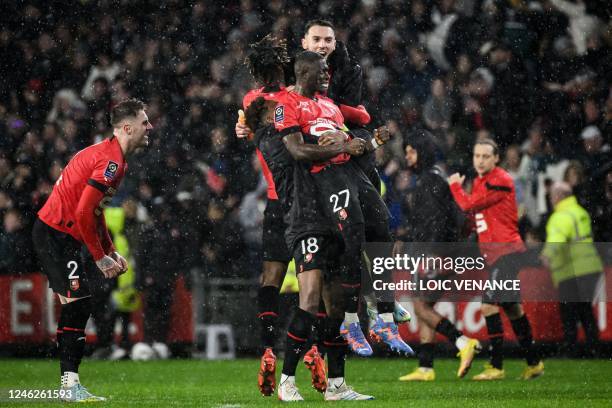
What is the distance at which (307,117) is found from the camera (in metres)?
7.14

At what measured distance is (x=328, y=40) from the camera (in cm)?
805

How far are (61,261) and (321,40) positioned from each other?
7.94 ft

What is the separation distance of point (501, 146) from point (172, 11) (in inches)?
200

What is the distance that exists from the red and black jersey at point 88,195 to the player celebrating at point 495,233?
382cm

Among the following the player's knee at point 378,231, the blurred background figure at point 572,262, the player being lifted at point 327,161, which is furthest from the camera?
the blurred background figure at point 572,262

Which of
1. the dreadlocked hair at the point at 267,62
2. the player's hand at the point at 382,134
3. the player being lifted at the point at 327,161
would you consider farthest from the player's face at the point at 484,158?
the player's hand at the point at 382,134

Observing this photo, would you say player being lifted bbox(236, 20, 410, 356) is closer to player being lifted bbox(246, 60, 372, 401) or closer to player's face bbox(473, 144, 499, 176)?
player being lifted bbox(246, 60, 372, 401)

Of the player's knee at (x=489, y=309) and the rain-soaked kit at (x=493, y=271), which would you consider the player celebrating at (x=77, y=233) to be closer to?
the rain-soaked kit at (x=493, y=271)

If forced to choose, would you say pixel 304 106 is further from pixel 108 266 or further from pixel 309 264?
pixel 108 266

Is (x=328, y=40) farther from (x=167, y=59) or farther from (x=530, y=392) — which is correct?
(x=167, y=59)

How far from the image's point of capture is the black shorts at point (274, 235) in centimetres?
830

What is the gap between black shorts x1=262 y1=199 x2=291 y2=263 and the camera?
27.2 ft

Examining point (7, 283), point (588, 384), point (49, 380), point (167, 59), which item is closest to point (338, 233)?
point (588, 384)

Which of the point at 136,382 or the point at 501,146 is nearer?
the point at 136,382
